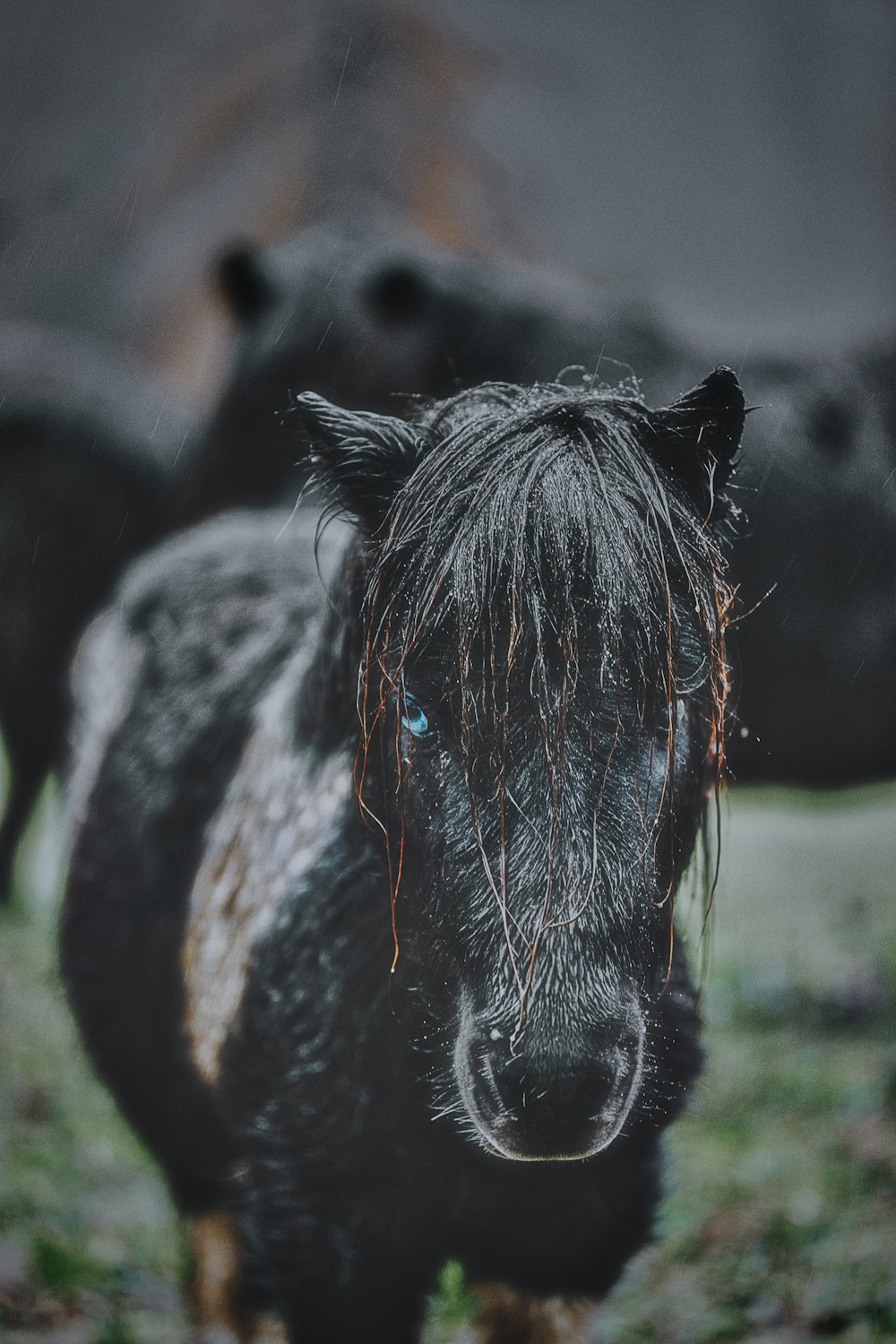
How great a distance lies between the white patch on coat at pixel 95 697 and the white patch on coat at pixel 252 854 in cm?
39

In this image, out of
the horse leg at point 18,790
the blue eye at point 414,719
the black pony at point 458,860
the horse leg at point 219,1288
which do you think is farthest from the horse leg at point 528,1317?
the horse leg at point 18,790

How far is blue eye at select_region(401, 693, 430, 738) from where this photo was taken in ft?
2.64

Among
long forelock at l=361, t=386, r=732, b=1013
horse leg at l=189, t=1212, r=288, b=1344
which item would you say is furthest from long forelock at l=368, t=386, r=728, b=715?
horse leg at l=189, t=1212, r=288, b=1344

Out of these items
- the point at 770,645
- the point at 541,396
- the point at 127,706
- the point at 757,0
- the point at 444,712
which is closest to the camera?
the point at 444,712

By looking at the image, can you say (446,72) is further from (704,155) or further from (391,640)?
(391,640)

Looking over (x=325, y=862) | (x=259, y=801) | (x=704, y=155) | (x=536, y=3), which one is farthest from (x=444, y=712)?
(x=536, y=3)

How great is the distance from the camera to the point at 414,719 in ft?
2.66

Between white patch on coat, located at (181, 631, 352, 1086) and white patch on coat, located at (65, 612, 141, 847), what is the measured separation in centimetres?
39

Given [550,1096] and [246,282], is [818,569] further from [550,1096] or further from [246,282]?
[246,282]

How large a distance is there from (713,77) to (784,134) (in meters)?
0.14

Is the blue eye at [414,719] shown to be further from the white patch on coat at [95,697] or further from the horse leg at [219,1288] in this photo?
the horse leg at [219,1288]

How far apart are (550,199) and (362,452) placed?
817mm

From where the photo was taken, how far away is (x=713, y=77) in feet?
4.38

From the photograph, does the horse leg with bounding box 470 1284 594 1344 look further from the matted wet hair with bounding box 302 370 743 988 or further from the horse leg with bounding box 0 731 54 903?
the horse leg with bounding box 0 731 54 903
